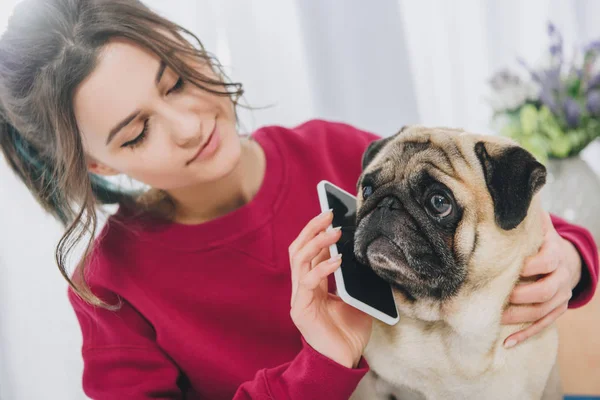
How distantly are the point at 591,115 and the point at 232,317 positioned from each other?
1213mm

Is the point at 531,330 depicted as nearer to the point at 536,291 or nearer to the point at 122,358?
the point at 536,291

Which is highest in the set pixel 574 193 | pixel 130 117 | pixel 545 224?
pixel 130 117

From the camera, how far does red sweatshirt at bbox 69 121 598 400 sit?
1.20 metres

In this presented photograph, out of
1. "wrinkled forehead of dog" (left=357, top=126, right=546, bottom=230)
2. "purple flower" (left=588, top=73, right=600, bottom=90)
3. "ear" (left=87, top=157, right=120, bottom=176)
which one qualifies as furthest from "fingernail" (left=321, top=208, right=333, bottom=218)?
"purple flower" (left=588, top=73, right=600, bottom=90)

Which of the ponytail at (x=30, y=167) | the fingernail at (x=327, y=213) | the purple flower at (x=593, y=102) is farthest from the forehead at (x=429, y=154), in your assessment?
the purple flower at (x=593, y=102)

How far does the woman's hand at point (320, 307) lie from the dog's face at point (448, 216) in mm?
67

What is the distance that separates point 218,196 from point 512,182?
0.70 meters

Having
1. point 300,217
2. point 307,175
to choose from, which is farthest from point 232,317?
point 307,175

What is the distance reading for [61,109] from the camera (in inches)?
41.8

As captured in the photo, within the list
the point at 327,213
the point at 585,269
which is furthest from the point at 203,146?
the point at 585,269

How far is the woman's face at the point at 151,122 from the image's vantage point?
40.5 inches

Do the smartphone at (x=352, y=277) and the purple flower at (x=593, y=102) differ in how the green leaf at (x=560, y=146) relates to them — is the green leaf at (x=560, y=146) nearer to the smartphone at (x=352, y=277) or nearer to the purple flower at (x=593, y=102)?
the purple flower at (x=593, y=102)

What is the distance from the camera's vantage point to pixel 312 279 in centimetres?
89

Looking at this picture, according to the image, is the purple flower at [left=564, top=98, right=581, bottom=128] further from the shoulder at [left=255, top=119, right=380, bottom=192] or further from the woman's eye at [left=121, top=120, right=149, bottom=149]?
the woman's eye at [left=121, top=120, right=149, bottom=149]
